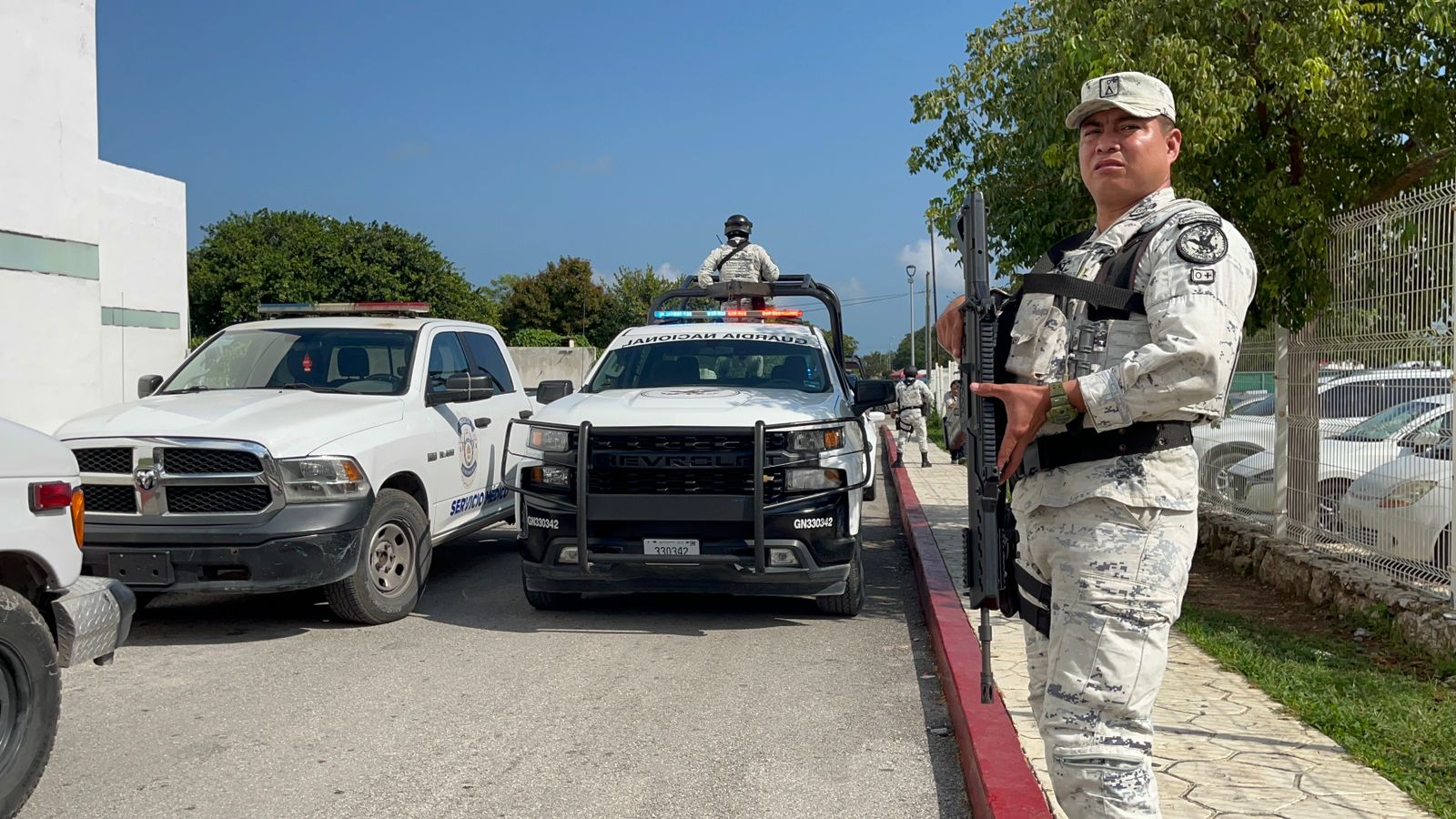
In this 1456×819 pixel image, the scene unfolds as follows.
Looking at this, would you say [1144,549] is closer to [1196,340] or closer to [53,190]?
[1196,340]

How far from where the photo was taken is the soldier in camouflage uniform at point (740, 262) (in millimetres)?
10633

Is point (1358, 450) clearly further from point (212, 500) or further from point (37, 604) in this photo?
point (37, 604)

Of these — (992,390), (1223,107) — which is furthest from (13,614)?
(1223,107)

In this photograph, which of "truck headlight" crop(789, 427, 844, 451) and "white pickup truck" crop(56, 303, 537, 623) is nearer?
"white pickup truck" crop(56, 303, 537, 623)

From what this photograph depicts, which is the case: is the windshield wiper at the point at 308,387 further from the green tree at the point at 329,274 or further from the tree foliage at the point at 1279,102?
the green tree at the point at 329,274

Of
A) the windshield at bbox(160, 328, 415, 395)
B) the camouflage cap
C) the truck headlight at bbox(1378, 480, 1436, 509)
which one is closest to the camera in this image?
the camouflage cap

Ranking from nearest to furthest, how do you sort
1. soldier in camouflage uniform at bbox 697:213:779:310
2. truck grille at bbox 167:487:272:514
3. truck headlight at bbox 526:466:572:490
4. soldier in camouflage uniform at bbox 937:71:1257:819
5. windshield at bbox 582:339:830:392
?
soldier in camouflage uniform at bbox 937:71:1257:819 → truck grille at bbox 167:487:272:514 → truck headlight at bbox 526:466:572:490 → windshield at bbox 582:339:830:392 → soldier in camouflage uniform at bbox 697:213:779:310

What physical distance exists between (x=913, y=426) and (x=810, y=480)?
40.1ft

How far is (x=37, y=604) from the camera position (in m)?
4.27

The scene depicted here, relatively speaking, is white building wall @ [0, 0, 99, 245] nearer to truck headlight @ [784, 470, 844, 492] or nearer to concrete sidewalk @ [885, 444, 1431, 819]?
truck headlight @ [784, 470, 844, 492]

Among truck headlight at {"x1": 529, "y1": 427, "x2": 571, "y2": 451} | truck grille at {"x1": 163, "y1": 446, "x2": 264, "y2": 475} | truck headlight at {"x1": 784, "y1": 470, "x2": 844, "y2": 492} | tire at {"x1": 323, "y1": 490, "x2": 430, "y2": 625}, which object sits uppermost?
truck headlight at {"x1": 529, "y1": 427, "x2": 571, "y2": 451}

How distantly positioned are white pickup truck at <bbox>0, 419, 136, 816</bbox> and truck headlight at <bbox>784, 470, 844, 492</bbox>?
3577mm

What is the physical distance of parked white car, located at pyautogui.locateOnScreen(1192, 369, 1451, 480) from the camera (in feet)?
19.3

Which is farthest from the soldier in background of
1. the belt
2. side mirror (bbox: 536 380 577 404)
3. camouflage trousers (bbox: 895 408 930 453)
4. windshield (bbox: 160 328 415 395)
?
the belt
